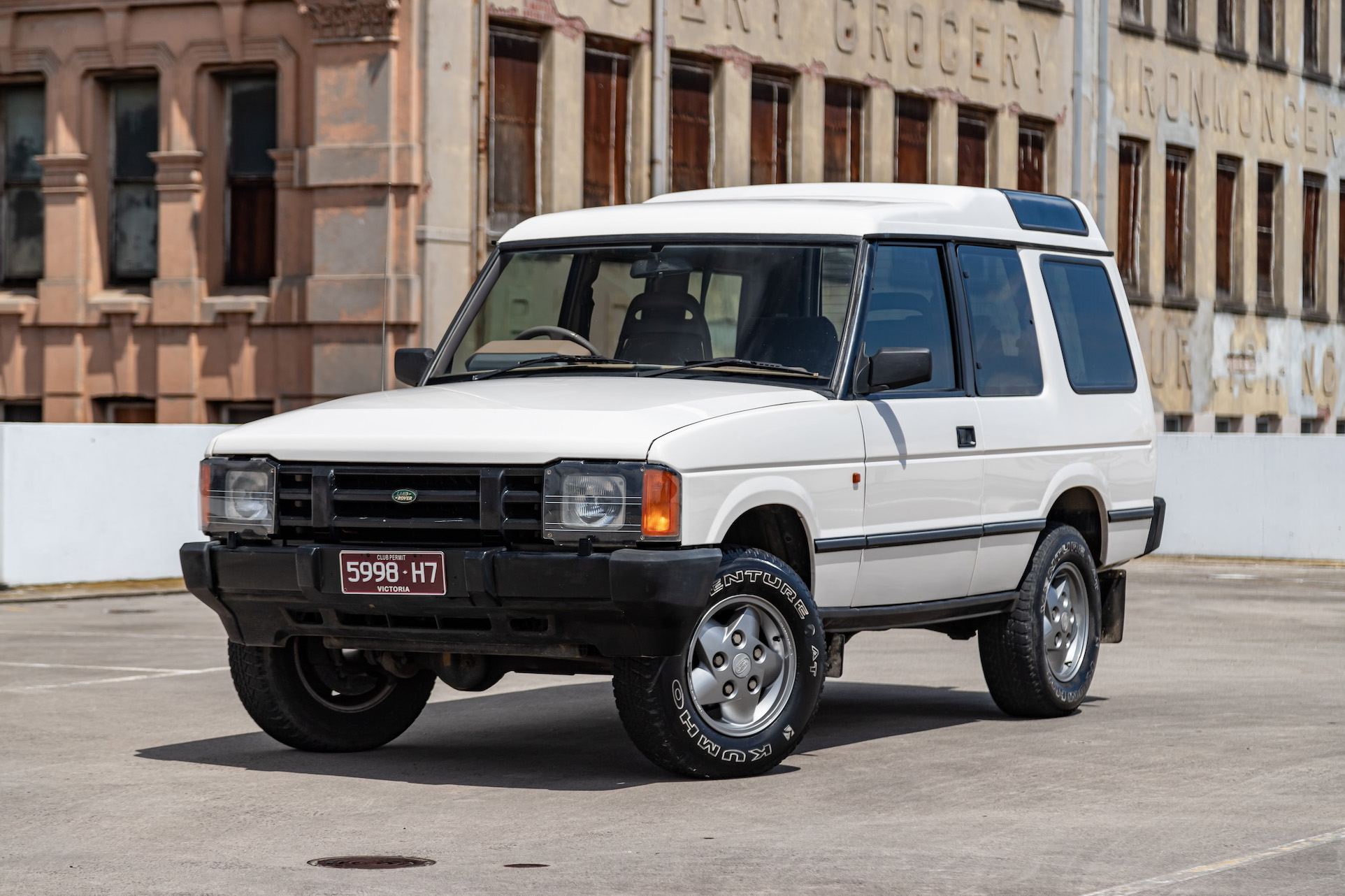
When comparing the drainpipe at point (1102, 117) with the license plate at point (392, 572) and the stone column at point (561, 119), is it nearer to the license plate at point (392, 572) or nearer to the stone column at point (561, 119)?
the stone column at point (561, 119)

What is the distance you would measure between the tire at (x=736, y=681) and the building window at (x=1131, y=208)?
2712 centimetres

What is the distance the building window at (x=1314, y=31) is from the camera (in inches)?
1599

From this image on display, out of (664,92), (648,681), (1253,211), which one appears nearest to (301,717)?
(648,681)

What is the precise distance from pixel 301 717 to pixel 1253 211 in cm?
3151

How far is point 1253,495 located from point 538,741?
17132 millimetres

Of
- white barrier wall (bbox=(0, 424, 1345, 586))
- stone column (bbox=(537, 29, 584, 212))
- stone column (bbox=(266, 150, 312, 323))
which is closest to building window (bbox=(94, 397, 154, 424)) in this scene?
stone column (bbox=(266, 150, 312, 323))

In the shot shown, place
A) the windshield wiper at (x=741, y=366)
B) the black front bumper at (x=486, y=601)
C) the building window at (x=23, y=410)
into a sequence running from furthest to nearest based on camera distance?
the building window at (x=23, y=410)
the windshield wiper at (x=741, y=366)
the black front bumper at (x=486, y=601)

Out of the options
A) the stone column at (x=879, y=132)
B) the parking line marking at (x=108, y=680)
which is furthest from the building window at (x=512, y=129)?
the parking line marking at (x=108, y=680)

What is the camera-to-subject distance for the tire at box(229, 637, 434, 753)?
9508 millimetres

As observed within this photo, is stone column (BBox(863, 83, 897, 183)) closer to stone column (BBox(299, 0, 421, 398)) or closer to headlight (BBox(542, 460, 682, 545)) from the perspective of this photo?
stone column (BBox(299, 0, 421, 398))

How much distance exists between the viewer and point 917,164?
31.5m

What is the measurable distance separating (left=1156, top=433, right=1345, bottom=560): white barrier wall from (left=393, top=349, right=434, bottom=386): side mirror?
646 inches

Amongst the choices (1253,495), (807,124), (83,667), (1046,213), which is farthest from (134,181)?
(1046,213)

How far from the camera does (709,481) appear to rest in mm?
8523
